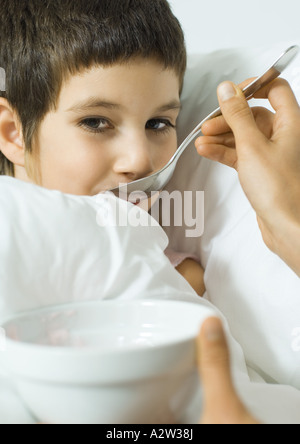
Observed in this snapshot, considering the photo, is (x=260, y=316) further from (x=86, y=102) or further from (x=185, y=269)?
(x=86, y=102)

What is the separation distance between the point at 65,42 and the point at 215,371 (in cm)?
76

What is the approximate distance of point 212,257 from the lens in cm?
89

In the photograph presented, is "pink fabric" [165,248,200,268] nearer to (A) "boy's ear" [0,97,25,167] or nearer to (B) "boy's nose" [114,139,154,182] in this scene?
(B) "boy's nose" [114,139,154,182]

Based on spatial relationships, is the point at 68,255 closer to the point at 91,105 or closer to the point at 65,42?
the point at 91,105

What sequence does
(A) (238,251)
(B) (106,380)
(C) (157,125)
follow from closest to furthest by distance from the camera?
(B) (106,380) < (A) (238,251) < (C) (157,125)

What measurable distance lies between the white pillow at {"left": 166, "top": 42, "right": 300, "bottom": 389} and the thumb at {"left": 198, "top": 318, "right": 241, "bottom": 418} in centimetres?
33

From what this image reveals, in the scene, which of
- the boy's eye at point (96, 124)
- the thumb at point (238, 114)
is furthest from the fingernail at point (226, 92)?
the boy's eye at point (96, 124)

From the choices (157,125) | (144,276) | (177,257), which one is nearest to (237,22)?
(157,125)

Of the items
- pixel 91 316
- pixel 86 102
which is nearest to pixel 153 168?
pixel 86 102

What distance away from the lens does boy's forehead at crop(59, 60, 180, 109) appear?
0.93m

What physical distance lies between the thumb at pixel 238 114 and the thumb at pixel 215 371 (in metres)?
0.37

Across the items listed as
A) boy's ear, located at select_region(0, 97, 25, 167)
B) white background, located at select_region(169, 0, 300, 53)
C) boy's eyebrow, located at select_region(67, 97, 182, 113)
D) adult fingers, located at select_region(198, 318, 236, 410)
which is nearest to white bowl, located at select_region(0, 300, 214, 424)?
adult fingers, located at select_region(198, 318, 236, 410)

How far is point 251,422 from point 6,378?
0.22 m

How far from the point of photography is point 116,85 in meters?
0.93
